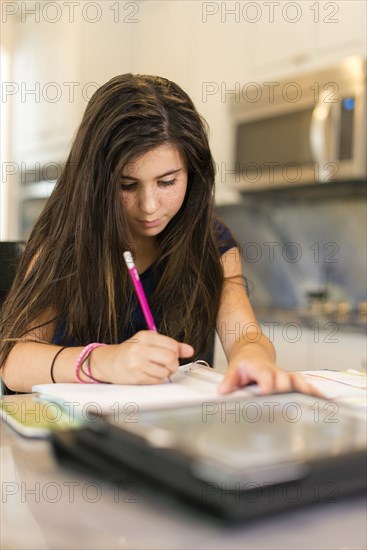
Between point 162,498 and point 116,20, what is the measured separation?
12.3 feet

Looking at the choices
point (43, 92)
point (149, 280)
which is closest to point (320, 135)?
point (149, 280)

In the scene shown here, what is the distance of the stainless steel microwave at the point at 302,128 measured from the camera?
2.41m

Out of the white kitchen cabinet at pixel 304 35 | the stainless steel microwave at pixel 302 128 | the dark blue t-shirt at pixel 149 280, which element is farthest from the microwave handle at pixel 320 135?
the dark blue t-shirt at pixel 149 280

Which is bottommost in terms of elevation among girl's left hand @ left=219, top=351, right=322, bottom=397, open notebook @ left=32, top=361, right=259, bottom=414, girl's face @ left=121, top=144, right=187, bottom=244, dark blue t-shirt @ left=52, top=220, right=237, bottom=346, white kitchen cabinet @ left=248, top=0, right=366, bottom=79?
open notebook @ left=32, top=361, right=259, bottom=414

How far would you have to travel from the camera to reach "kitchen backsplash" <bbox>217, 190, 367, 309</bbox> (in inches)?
115

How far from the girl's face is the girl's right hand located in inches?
15.4

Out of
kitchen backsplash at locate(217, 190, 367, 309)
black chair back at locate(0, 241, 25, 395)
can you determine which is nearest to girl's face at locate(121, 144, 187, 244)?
black chair back at locate(0, 241, 25, 395)

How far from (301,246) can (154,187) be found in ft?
6.85

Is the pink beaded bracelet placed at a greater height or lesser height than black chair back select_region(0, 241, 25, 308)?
lesser

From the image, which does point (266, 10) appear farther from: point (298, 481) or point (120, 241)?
point (298, 481)

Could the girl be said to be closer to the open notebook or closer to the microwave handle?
the open notebook

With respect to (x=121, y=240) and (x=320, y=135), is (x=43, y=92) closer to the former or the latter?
(x=320, y=135)

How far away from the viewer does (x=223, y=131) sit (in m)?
3.08

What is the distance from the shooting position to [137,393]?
0.71 m
